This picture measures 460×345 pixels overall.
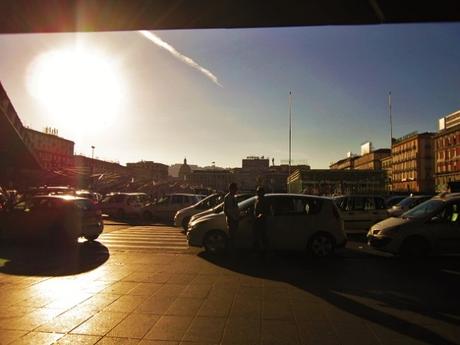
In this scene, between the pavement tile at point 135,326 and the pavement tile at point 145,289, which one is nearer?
the pavement tile at point 135,326

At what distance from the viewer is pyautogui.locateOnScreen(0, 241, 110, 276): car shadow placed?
9.17 m

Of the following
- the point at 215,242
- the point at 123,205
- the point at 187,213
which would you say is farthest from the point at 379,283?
the point at 123,205

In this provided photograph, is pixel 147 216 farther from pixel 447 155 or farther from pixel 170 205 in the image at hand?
pixel 447 155

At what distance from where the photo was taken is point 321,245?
11266mm

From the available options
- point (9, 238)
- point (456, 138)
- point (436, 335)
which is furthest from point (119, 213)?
point (456, 138)

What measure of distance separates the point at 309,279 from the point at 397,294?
67.6 inches

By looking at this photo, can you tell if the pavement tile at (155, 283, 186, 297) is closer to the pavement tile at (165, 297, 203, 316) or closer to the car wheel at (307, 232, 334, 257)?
the pavement tile at (165, 297, 203, 316)

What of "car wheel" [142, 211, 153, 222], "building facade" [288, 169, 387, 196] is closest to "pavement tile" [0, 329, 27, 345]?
"car wheel" [142, 211, 153, 222]

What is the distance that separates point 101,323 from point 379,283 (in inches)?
201

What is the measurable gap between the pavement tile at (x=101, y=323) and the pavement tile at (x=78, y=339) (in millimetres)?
128

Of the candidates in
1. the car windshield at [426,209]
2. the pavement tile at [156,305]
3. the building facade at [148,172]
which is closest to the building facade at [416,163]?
the building facade at [148,172]

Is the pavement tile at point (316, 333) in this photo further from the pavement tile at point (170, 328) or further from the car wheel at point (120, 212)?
the car wheel at point (120, 212)

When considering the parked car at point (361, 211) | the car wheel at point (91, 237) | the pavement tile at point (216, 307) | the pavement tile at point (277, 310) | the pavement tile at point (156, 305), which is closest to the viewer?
the pavement tile at point (277, 310)

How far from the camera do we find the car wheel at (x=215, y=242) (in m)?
11.6
